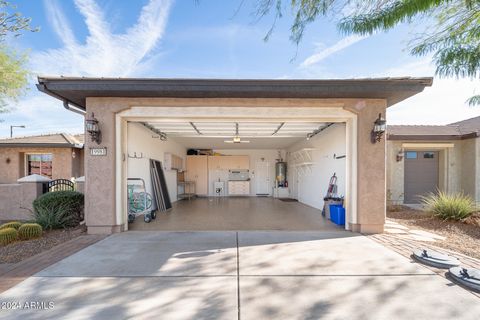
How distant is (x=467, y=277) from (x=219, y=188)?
1165 cm

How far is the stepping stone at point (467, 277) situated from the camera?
2.90 meters

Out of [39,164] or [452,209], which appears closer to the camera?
[452,209]

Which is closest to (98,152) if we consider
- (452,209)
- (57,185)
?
(57,185)

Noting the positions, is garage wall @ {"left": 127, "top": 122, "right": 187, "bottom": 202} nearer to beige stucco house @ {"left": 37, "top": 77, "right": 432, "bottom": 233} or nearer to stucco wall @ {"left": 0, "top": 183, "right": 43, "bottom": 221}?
beige stucco house @ {"left": 37, "top": 77, "right": 432, "bottom": 233}

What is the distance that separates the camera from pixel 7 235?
488cm

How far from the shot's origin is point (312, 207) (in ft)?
31.0

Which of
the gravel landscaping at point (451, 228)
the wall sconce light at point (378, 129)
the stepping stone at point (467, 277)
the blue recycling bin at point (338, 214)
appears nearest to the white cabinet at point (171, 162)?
the blue recycling bin at point (338, 214)

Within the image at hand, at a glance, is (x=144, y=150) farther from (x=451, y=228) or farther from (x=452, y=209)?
(x=452, y=209)

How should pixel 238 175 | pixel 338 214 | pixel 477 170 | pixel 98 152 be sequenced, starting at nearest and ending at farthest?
1. pixel 98 152
2. pixel 338 214
3. pixel 477 170
4. pixel 238 175

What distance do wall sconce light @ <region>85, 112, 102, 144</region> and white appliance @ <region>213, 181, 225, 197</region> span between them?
9011mm

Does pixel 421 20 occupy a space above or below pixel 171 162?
above

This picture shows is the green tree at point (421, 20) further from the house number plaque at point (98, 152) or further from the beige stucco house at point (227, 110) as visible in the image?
the house number plaque at point (98, 152)

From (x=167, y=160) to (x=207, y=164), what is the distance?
4312 mm

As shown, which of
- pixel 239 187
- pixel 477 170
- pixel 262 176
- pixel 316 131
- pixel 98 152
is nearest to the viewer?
pixel 98 152
